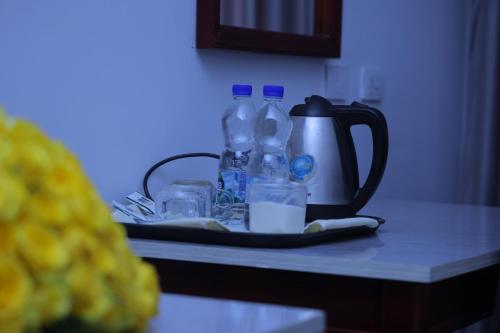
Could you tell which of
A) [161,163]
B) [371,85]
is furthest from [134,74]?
[371,85]

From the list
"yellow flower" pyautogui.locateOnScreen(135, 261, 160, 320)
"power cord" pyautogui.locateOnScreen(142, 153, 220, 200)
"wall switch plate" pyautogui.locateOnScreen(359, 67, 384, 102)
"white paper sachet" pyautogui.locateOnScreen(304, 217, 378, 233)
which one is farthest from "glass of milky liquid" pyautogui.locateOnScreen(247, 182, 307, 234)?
"wall switch plate" pyautogui.locateOnScreen(359, 67, 384, 102)

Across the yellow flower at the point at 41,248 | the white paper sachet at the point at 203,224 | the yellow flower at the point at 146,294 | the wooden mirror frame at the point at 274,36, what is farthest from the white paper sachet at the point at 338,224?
the yellow flower at the point at 41,248

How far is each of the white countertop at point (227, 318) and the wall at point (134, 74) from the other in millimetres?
944

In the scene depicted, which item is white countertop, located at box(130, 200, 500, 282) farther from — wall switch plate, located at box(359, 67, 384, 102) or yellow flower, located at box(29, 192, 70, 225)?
wall switch plate, located at box(359, 67, 384, 102)

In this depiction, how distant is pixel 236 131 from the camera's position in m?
1.79

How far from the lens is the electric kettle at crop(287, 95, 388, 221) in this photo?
1.56m

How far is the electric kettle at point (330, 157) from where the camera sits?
156 cm

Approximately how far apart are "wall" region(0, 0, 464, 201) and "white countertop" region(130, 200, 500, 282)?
0.38 metres

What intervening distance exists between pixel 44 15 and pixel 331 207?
1.99 feet

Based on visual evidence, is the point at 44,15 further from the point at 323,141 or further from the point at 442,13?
the point at 442,13

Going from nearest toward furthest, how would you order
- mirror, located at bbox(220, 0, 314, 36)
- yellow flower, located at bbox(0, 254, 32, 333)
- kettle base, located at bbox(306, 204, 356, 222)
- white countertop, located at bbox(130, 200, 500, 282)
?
yellow flower, located at bbox(0, 254, 32, 333)
white countertop, located at bbox(130, 200, 500, 282)
kettle base, located at bbox(306, 204, 356, 222)
mirror, located at bbox(220, 0, 314, 36)

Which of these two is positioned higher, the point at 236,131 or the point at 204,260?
the point at 236,131

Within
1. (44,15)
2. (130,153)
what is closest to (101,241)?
(44,15)

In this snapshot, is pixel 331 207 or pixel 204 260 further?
pixel 331 207
